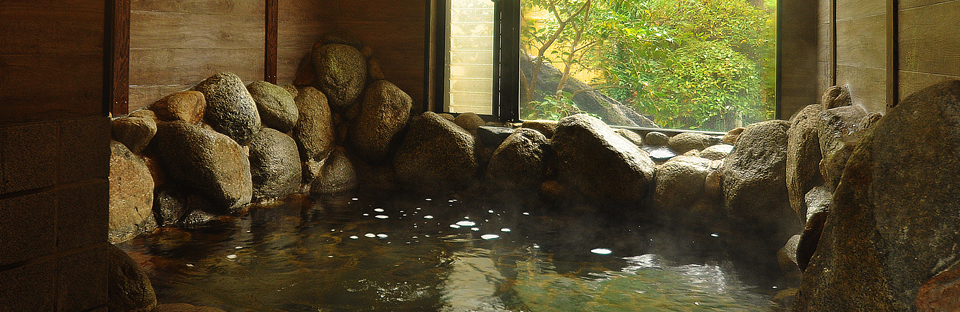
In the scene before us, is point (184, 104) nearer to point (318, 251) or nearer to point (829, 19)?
point (318, 251)

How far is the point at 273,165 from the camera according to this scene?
19.9 ft

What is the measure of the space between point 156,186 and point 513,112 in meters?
3.72

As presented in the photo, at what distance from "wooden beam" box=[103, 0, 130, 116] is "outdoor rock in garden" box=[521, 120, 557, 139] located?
3.75 meters

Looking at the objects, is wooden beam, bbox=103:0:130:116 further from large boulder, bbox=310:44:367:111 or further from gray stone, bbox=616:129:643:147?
gray stone, bbox=616:129:643:147

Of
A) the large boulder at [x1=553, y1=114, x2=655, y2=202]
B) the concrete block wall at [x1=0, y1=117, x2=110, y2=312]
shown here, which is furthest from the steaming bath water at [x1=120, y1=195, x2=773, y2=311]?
the concrete block wall at [x1=0, y1=117, x2=110, y2=312]

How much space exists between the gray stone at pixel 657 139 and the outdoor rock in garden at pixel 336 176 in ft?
9.97

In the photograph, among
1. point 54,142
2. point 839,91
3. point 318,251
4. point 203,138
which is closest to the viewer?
point 54,142

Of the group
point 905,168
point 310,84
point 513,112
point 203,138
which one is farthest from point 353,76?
point 905,168

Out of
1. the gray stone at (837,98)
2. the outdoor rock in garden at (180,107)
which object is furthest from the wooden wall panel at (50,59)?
the gray stone at (837,98)

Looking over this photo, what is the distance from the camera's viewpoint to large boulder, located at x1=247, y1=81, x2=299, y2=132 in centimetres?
619

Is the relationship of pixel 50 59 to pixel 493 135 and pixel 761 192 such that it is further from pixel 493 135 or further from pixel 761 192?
pixel 493 135

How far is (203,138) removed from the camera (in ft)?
17.0

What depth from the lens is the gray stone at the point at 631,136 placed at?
22.1 feet

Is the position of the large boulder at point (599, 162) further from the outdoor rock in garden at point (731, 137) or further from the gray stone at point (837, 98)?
the gray stone at point (837, 98)
